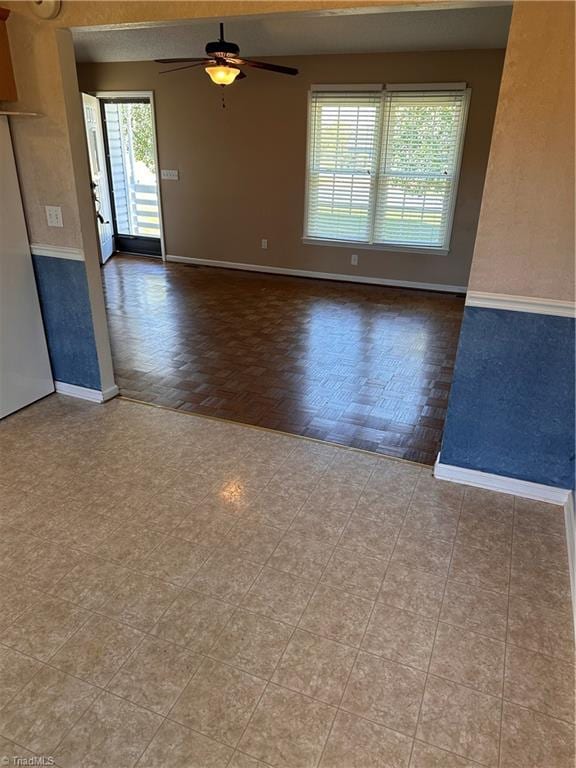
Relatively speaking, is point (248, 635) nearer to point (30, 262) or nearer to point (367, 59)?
point (30, 262)

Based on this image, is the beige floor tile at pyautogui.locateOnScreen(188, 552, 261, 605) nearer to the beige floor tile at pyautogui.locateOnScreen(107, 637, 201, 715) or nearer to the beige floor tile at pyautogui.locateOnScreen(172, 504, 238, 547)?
the beige floor tile at pyautogui.locateOnScreen(172, 504, 238, 547)

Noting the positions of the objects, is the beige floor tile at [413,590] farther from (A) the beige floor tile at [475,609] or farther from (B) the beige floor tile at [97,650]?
(B) the beige floor tile at [97,650]

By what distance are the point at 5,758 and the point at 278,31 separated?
5.36 m

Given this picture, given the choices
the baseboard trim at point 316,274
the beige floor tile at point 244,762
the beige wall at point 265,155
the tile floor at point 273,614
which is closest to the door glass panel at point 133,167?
the beige wall at point 265,155

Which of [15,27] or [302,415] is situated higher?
[15,27]

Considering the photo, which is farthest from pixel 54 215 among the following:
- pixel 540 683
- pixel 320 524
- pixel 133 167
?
pixel 133 167

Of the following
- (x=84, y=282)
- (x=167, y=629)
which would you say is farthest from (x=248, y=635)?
(x=84, y=282)

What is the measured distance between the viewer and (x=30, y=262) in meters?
2.98

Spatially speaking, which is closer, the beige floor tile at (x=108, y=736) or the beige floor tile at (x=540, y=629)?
the beige floor tile at (x=108, y=736)

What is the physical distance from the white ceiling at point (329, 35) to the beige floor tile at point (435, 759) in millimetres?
4350

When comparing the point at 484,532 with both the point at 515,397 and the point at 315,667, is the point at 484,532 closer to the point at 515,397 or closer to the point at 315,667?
the point at 515,397

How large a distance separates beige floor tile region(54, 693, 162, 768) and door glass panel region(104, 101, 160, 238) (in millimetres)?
6554

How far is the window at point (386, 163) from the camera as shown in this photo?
5.32m

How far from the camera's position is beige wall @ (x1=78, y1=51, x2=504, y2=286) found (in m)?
5.25
